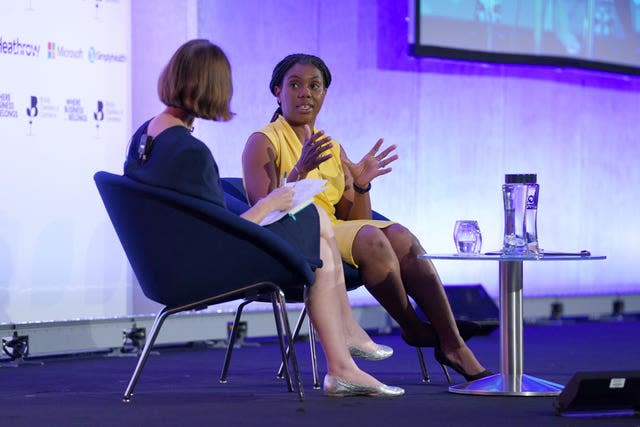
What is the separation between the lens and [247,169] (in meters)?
4.05

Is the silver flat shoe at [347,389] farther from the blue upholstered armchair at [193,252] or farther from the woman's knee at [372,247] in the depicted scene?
the woman's knee at [372,247]

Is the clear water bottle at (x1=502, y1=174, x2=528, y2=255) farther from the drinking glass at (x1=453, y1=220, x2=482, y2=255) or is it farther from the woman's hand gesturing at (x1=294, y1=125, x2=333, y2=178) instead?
the woman's hand gesturing at (x1=294, y1=125, x2=333, y2=178)

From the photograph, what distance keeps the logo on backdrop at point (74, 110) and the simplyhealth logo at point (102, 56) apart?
204mm

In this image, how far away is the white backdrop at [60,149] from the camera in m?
5.02

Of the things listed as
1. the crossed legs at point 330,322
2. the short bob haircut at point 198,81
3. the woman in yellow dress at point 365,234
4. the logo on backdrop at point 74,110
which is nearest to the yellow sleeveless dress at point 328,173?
the woman in yellow dress at point 365,234

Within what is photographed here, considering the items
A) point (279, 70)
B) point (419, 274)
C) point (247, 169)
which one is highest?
point (279, 70)

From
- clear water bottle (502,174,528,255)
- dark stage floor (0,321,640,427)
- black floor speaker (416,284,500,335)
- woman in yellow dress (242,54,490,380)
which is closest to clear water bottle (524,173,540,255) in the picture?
clear water bottle (502,174,528,255)

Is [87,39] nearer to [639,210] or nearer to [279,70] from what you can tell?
[279,70]

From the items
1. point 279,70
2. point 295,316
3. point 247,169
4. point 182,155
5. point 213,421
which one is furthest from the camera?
point 295,316

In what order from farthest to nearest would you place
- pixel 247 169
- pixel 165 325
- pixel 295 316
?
pixel 295 316 → pixel 165 325 → pixel 247 169

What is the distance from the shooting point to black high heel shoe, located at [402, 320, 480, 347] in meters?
3.94

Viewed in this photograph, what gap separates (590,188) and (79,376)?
437cm

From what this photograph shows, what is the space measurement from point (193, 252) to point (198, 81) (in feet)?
1.63

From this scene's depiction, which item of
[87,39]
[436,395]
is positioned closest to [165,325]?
[87,39]
